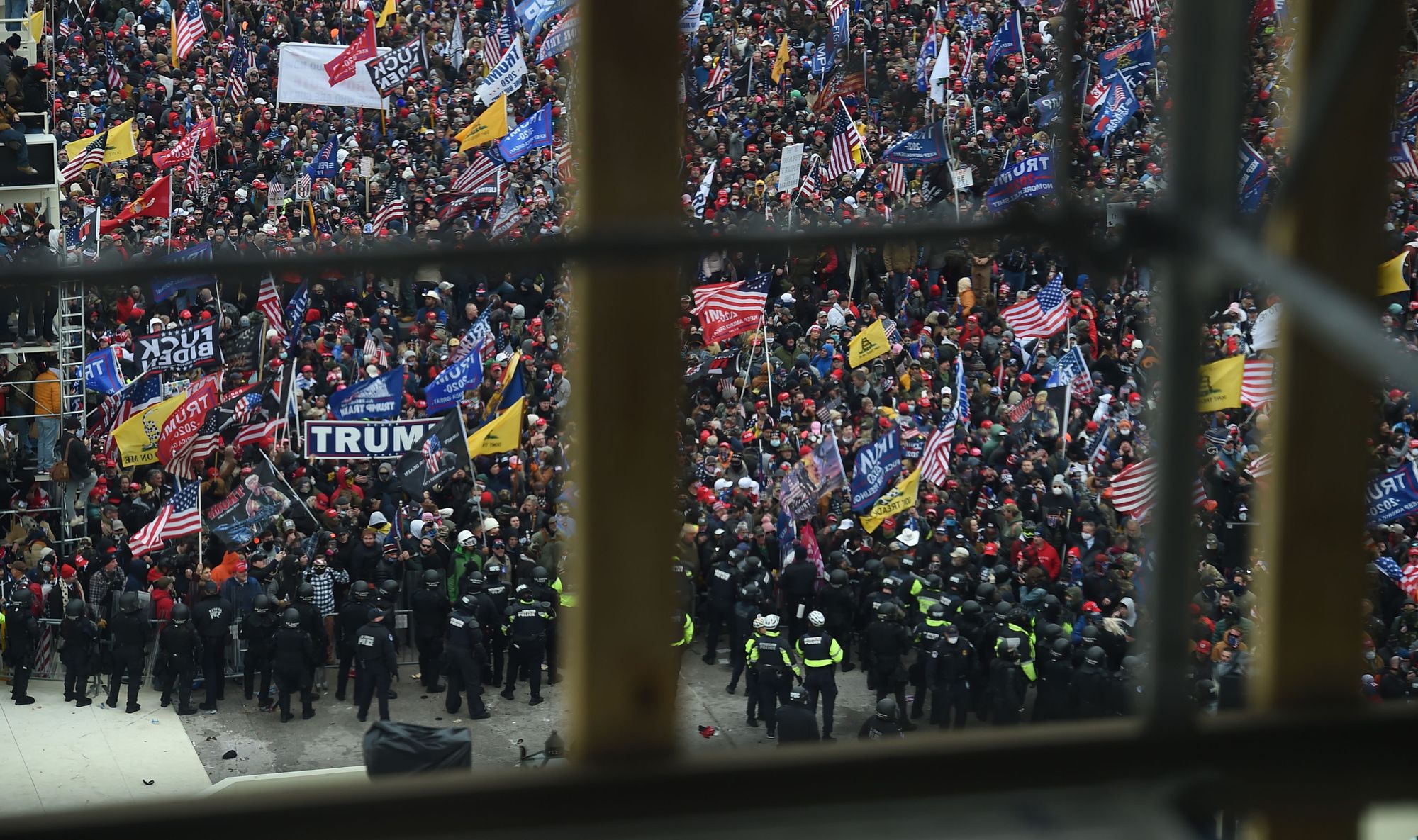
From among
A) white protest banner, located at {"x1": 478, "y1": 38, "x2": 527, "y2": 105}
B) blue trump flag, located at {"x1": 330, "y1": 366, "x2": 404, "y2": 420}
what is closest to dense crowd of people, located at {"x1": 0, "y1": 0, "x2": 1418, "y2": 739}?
blue trump flag, located at {"x1": 330, "y1": 366, "x2": 404, "y2": 420}

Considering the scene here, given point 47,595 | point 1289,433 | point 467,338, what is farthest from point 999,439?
point 1289,433

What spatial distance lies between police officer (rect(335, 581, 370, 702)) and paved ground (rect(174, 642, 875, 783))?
0.33 meters

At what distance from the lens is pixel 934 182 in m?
25.3

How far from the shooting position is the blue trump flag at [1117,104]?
2375cm

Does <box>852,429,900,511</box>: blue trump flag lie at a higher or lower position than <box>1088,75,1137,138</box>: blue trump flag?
lower

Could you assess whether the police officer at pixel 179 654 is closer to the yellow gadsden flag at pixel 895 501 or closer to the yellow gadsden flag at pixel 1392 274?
the yellow gadsden flag at pixel 895 501

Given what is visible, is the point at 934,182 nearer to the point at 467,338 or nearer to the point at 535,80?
the point at 535,80

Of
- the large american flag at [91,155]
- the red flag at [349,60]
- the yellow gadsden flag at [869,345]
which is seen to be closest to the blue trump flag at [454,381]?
the yellow gadsden flag at [869,345]

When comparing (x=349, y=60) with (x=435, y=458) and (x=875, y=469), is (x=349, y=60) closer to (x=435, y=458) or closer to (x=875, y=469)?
(x=435, y=458)

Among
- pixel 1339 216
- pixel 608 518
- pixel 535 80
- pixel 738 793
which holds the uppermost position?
pixel 535 80

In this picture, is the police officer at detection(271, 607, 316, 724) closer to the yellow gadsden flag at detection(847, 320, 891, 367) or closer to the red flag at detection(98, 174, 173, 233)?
the yellow gadsden flag at detection(847, 320, 891, 367)

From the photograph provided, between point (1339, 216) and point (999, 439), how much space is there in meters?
16.5

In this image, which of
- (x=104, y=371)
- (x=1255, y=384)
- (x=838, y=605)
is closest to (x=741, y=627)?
(x=838, y=605)

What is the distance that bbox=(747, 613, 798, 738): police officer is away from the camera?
46.2 feet
